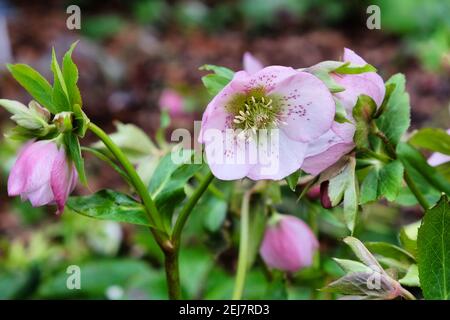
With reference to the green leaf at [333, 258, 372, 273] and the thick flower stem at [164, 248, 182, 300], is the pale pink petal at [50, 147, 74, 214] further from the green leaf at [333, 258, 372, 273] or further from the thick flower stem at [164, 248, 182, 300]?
the green leaf at [333, 258, 372, 273]

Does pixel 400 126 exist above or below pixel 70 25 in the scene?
below

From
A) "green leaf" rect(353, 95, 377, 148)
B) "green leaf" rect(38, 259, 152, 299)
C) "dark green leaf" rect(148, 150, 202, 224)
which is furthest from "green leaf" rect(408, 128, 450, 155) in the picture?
"green leaf" rect(38, 259, 152, 299)

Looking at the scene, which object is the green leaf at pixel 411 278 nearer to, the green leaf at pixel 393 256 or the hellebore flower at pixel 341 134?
the green leaf at pixel 393 256

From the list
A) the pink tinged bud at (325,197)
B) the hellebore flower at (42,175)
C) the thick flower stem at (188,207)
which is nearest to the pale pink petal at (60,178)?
the hellebore flower at (42,175)

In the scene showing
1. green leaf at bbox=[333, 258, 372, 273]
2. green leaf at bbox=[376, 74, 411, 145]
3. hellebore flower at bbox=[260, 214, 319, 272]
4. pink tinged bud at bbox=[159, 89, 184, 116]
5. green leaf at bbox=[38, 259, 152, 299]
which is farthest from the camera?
pink tinged bud at bbox=[159, 89, 184, 116]

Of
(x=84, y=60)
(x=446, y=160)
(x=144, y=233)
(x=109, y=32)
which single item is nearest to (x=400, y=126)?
(x=446, y=160)

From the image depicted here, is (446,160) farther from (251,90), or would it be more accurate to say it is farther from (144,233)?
(144,233)
